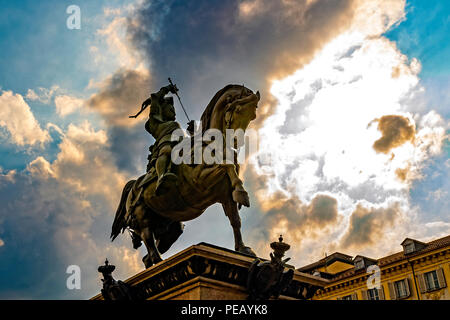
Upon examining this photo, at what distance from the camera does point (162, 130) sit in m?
10.2

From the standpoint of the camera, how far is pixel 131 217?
369 inches

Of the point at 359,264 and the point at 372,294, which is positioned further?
the point at 359,264

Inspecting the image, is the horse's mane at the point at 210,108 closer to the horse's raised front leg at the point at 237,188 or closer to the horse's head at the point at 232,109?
the horse's head at the point at 232,109

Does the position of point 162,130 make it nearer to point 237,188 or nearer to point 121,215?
point 121,215

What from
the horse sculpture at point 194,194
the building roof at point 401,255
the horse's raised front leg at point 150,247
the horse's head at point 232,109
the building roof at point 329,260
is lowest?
the horse's raised front leg at point 150,247

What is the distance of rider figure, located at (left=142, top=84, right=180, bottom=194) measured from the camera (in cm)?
863

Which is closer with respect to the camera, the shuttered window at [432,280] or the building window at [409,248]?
the shuttered window at [432,280]

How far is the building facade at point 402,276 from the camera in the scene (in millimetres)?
35969

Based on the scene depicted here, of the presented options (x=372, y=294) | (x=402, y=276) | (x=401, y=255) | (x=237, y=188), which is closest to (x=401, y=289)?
(x=402, y=276)

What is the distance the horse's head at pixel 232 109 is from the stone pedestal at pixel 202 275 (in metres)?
2.86

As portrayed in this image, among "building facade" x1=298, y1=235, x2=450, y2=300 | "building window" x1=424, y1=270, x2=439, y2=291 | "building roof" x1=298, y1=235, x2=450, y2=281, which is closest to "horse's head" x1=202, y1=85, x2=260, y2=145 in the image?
"building facade" x1=298, y1=235, x2=450, y2=300

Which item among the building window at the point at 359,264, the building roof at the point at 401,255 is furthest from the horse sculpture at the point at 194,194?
the building window at the point at 359,264

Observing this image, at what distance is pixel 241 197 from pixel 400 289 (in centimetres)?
3456
